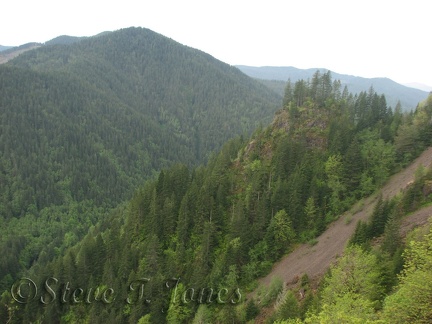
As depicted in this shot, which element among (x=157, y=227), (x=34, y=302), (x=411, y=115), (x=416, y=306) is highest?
(x=411, y=115)

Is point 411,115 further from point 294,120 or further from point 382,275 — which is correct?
point 382,275

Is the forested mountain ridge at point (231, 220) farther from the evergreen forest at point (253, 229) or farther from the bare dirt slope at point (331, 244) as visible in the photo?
the bare dirt slope at point (331, 244)

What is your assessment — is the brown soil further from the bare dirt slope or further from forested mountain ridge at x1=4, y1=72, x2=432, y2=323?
forested mountain ridge at x1=4, y1=72, x2=432, y2=323

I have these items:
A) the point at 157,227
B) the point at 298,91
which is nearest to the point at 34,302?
the point at 157,227

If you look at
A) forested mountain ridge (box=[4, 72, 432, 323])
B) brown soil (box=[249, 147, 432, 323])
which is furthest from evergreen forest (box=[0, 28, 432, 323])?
brown soil (box=[249, 147, 432, 323])

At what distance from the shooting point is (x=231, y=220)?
7450 cm

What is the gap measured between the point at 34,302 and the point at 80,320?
14.6 m

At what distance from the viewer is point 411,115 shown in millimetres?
89812

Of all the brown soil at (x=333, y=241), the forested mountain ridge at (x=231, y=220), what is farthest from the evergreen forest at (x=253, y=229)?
the brown soil at (x=333, y=241)

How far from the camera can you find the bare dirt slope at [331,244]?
56.2 m

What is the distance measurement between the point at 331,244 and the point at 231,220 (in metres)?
22.5

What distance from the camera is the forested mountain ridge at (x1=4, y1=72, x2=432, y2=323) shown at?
61.8m

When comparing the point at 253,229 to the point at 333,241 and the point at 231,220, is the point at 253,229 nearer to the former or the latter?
the point at 231,220

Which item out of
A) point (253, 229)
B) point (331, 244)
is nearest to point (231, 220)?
point (253, 229)
